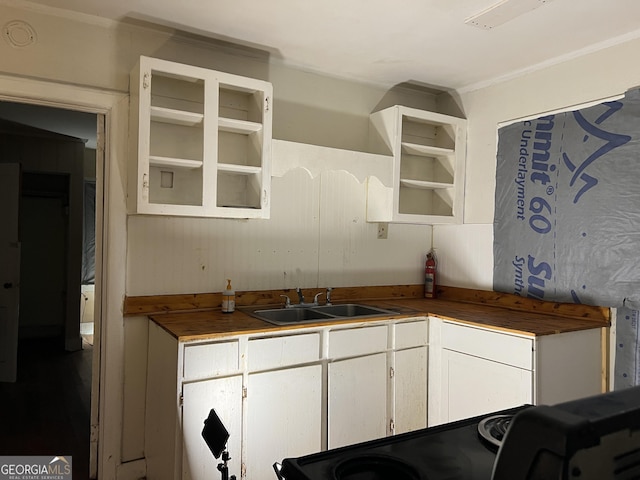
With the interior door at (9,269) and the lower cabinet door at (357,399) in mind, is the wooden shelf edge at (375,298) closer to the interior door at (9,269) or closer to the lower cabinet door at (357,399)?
the lower cabinet door at (357,399)

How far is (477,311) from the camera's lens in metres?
3.21

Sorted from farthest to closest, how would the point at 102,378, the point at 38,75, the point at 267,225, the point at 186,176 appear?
the point at 267,225 → the point at 186,176 → the point at 102,378 → the point at 38,75

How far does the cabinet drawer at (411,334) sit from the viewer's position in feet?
9.75

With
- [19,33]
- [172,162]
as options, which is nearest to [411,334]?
[172,162]

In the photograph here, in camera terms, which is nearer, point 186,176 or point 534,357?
point 534,357

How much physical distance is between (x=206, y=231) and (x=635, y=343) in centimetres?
254

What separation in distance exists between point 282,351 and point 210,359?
1.28 feet

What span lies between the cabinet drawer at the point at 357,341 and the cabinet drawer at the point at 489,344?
0.42 m

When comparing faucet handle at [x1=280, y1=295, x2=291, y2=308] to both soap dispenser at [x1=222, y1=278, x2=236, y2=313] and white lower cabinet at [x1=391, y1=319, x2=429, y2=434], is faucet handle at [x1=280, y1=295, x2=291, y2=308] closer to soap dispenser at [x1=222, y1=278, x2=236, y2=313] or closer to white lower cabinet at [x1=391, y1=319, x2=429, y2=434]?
soap dispenser at [x1=222, y1=278, x2=236, y2=313]

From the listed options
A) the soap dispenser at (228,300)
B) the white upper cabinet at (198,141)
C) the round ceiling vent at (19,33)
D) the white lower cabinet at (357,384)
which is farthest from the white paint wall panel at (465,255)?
the round ceiling vent at (19,33)

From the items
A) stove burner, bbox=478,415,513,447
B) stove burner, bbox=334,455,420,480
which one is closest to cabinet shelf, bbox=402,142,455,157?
stove burner, bbox=478,415,513,447

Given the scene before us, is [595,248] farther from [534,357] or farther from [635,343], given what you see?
[534,357]

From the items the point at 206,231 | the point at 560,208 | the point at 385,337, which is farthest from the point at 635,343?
the point at 206,231

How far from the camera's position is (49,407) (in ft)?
12.3
